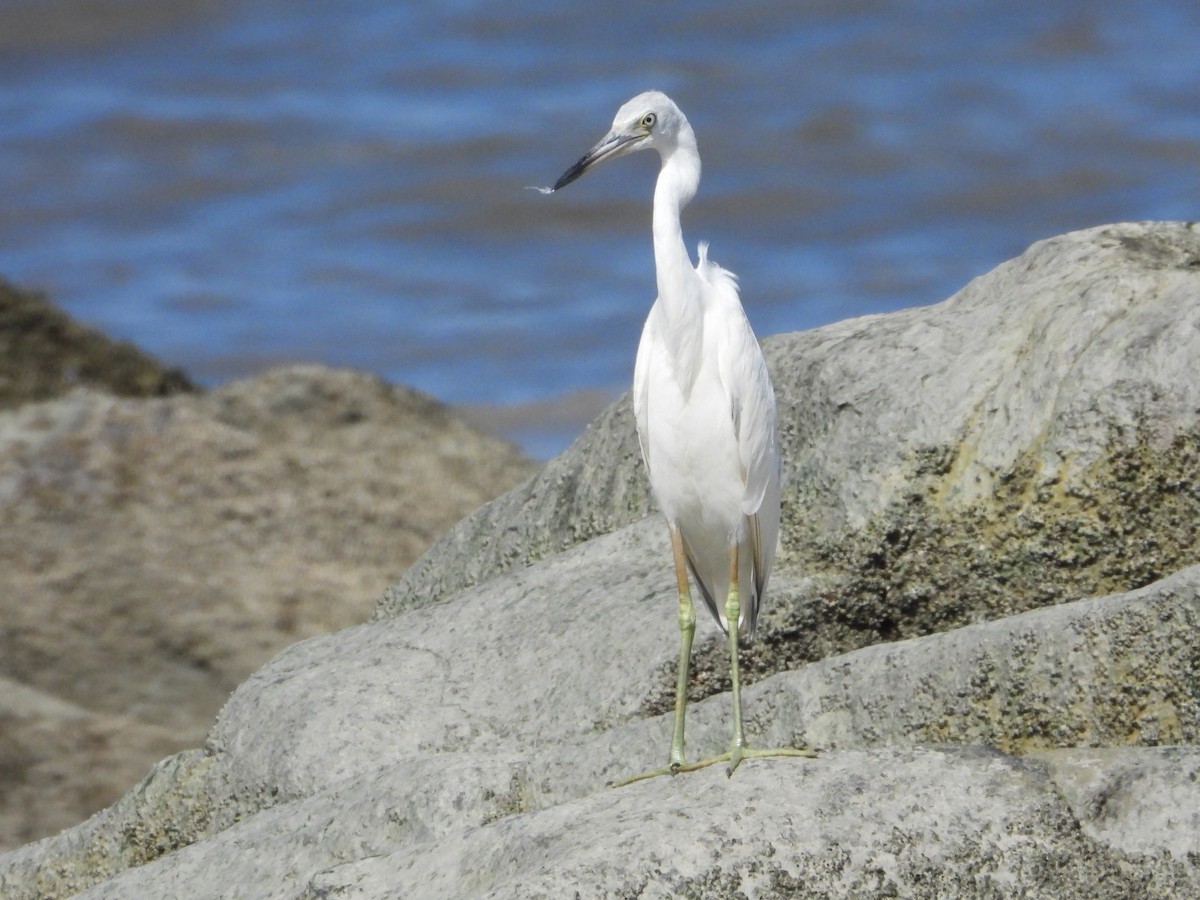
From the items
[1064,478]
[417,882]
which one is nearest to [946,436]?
[1064,478]

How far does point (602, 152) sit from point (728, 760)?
2.10m

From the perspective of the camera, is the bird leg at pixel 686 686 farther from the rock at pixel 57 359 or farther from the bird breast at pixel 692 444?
the rock at pixel 57 359

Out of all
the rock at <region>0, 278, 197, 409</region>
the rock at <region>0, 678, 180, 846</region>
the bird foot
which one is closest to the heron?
the bird foot

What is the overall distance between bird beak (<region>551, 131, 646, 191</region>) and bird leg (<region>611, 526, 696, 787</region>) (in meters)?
1.24

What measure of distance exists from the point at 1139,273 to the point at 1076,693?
191cm

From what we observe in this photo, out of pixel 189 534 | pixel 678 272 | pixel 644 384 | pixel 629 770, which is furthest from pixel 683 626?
pixel 189 534

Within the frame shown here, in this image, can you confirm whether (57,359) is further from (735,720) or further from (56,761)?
(735,720)

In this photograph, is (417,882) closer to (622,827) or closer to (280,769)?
(622,827)

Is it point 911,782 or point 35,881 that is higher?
point 911,782

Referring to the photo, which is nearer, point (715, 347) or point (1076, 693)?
point (1076, 693)

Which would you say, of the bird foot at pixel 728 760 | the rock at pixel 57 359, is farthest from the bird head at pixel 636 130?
the rock at pixel 57 359

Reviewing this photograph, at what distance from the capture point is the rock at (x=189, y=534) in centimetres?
957

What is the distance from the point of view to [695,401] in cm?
617

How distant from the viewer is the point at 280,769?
634cm
